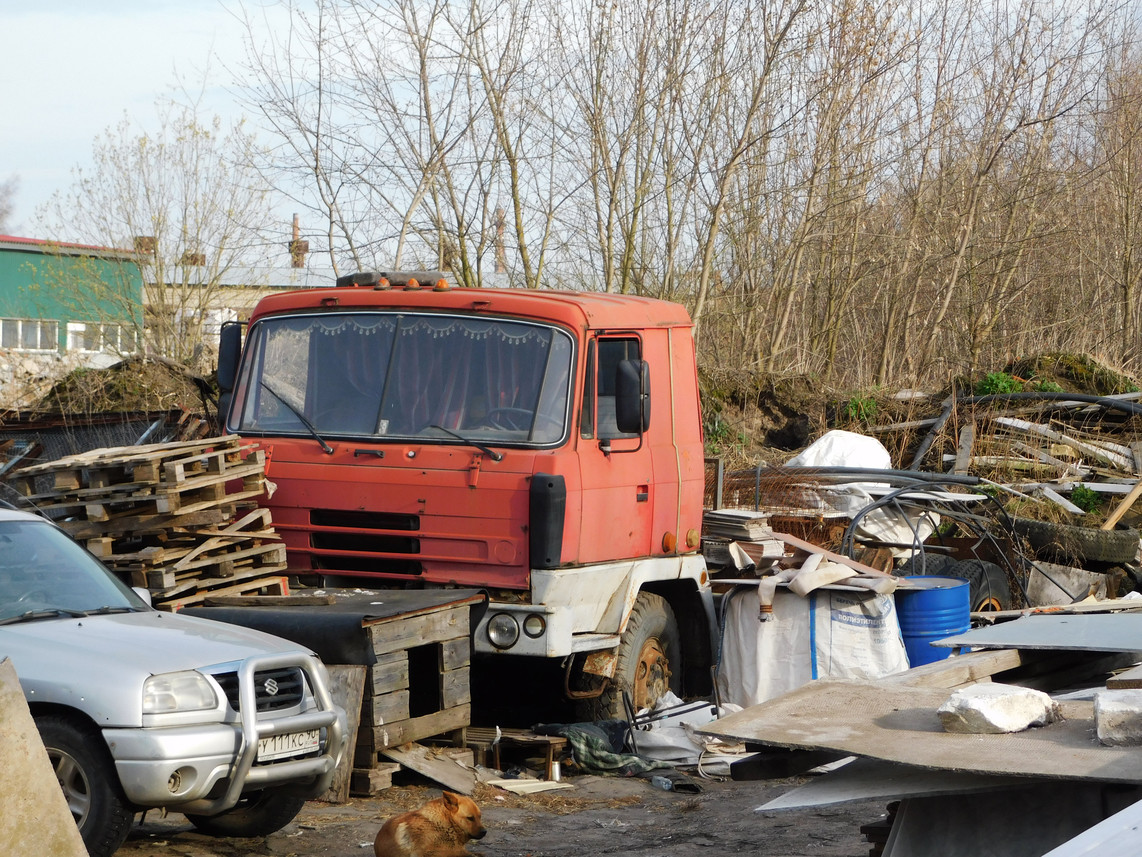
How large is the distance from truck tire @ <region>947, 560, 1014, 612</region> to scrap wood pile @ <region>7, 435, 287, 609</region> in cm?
589

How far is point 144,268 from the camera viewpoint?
22.6 metres

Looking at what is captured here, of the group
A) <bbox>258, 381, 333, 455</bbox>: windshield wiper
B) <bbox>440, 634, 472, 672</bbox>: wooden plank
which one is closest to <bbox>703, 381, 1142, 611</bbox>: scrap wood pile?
<bbox>440, 634, 472, 672</bbox>: wooden plank

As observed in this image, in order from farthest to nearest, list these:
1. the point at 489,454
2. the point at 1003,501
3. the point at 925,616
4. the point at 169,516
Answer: the point at 1003,501
the point at 925,616
the point at 489,454
the point at 169,516

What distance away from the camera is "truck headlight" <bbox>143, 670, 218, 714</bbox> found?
504 centimetres

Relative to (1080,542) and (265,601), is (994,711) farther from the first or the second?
(1080,542)

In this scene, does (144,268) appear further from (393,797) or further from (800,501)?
(393,797)

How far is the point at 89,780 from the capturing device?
16.3 feet

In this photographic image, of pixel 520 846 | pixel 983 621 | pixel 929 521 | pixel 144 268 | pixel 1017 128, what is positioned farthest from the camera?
pixel 144 268

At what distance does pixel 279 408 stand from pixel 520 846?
3.49 m

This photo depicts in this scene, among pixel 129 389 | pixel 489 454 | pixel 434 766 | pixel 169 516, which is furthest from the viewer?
pixel 129 389

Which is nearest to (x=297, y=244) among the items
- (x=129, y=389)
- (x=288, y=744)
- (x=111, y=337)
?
(x=129, y=389)

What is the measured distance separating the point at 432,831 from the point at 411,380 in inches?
134

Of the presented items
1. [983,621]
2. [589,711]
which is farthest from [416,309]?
[983,621]

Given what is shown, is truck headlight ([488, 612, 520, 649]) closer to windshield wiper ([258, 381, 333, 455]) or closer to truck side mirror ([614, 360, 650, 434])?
truck side mirror ([614, 360, 650, 434])
